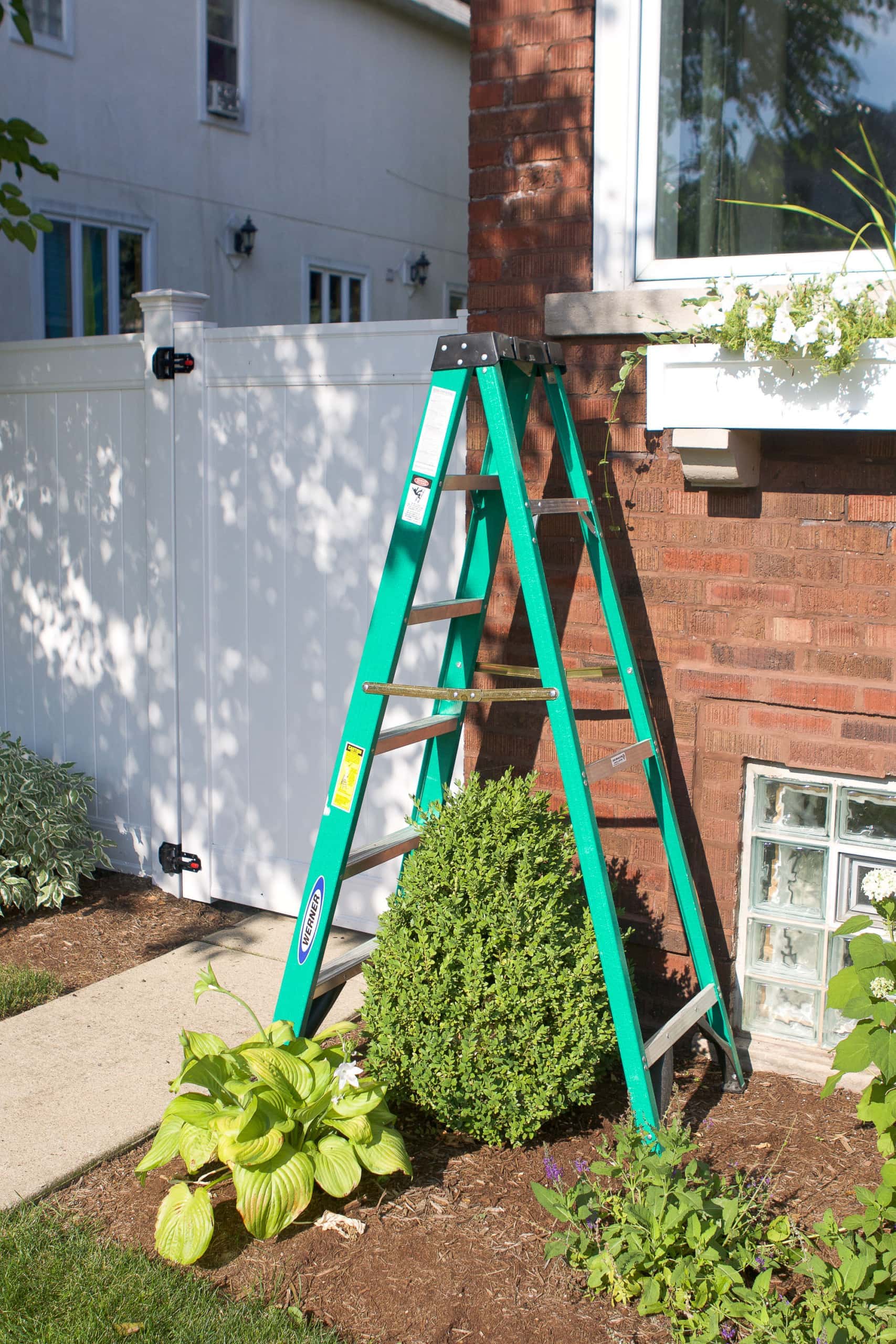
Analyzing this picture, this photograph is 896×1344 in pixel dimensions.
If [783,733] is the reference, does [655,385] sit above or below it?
above

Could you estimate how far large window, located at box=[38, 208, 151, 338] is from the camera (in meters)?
9.76

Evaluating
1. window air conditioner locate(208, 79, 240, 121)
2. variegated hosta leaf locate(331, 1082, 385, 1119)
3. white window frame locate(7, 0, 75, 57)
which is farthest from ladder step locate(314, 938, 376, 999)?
window air conditioner locate(208, 79, 240, 121)

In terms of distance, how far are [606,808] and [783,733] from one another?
61 centimetres

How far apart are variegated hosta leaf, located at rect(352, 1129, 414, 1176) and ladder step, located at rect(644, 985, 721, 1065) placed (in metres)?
0.64

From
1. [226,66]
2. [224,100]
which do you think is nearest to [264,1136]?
[224,100]

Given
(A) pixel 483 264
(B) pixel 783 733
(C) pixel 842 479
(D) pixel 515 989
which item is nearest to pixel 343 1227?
(D) pixel 515 989

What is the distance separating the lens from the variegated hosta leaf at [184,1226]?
107 inches

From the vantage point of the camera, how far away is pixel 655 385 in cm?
322

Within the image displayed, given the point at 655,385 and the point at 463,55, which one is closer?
the point at 655,385

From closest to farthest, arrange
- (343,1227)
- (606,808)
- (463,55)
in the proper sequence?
1. (343,1227)
2. (606,808)
3. (463,55)

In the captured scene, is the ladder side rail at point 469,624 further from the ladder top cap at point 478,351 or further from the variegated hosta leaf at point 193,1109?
the variegated hosta leaf at point 193,1109

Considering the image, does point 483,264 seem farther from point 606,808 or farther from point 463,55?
point 463,55

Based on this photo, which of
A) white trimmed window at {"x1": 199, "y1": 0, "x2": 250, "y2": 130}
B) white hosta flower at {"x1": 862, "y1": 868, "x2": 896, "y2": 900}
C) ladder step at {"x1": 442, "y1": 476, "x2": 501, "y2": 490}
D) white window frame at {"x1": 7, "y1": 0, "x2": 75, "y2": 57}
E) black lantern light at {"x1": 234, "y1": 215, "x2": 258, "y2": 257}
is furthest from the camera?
black lantern light at {"x1": 234, "y1": 215, "x2": 258, "y2": 257}

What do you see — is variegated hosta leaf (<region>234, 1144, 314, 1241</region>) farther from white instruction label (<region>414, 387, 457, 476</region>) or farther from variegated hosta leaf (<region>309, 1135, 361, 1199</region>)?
white instruction label (<region>414, 387, 457, 476</region>)
